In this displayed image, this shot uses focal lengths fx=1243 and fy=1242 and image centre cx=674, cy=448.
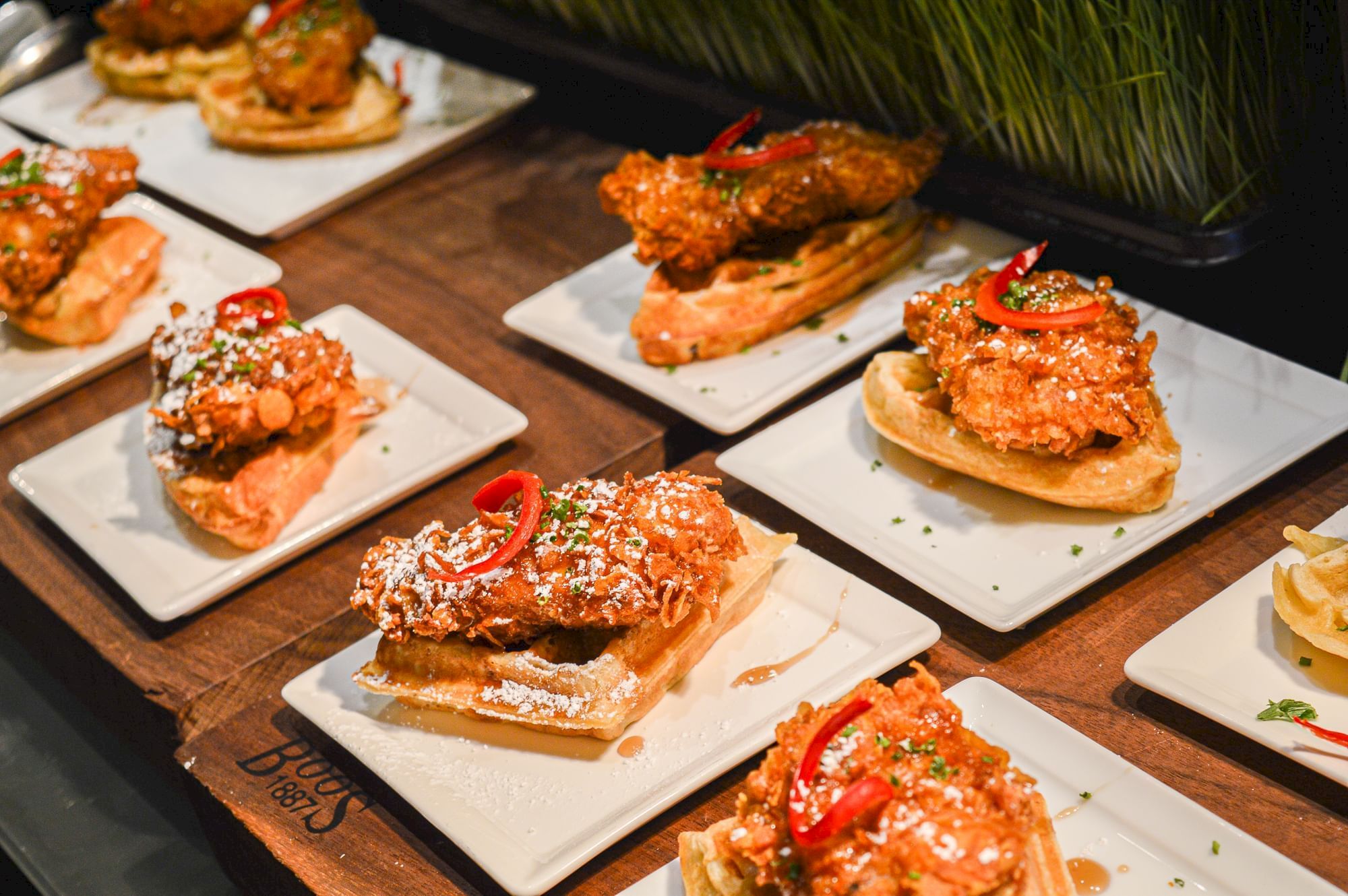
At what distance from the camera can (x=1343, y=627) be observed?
2094mm

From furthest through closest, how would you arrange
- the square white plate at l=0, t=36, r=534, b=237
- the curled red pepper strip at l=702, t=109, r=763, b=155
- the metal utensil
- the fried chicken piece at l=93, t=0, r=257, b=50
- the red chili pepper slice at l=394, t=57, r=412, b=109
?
the metal utensil < the fried chicken piece at l=93, t=0, r=257, b=50 < the red chili pepper slice at l=394, t=57, r=412, b=109 < the square white plate at l=0, t=36, r=534, b=237 < the curled red pepper strip at l=702, t=109, r=763, b=155

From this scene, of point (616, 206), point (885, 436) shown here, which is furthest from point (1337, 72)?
point (616, 206)

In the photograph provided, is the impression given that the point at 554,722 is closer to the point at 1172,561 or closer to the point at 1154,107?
the point at 1172,561

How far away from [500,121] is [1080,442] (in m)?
3.08

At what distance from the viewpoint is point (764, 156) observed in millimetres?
3383

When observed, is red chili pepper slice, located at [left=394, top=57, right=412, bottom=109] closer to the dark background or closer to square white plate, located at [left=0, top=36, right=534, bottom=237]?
square white plate, located at [left=0, top=36, right=534, bottom=237]

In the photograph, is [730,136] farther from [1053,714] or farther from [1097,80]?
[1053,714]

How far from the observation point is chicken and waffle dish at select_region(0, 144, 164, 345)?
396 centimetres

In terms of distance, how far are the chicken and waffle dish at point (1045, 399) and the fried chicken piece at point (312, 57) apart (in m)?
2.91

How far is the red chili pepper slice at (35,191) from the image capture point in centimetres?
402

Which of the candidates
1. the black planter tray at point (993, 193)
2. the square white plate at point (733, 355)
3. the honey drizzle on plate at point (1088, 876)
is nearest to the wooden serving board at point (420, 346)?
the square white plate at point (733, 355)

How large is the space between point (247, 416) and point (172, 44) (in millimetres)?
3116

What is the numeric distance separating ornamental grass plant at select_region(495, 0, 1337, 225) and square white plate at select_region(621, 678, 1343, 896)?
1456 mm

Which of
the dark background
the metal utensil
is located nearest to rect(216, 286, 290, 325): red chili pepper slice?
the dark background
